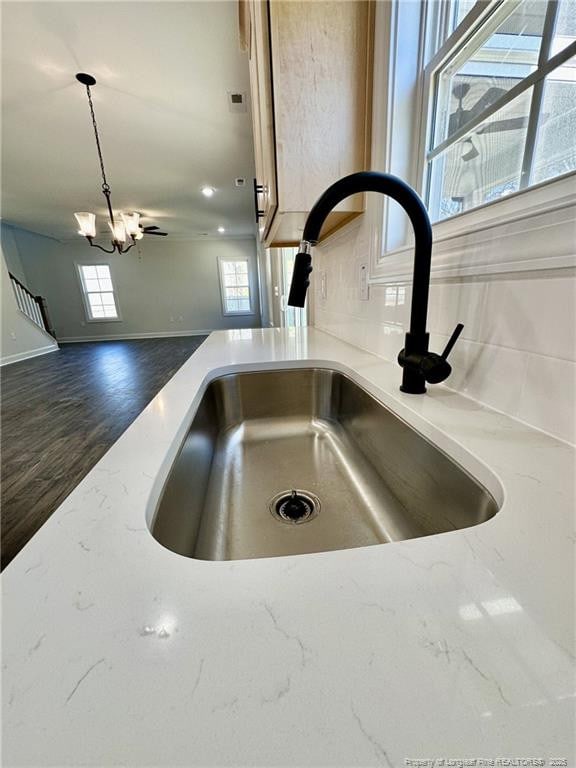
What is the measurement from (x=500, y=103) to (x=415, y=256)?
41 cm

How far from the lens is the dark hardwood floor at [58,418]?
1652 millimetres

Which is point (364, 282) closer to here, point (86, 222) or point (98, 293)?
point (86, 222)

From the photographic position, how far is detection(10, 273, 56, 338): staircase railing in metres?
5.47

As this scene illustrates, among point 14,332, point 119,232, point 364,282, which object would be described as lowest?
point 14,332

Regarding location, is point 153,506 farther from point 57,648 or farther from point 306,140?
point 306,140

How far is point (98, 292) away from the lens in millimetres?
7656

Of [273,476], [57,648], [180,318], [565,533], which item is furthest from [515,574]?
[180,318]

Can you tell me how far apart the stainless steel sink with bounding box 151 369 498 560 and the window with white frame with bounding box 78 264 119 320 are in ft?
27.1

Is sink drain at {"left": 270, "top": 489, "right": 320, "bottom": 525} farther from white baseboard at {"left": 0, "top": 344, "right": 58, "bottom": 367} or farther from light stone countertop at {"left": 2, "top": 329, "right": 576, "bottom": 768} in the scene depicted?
white baseboard at {"left": 0, "top": 344, "right": 58, "bottom": 367}

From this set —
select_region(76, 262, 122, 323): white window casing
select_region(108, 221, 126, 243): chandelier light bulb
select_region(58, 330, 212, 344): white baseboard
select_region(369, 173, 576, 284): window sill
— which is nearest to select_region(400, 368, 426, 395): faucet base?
select_region(369, 173, 576, 284): window sill

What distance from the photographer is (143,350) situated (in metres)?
6.20

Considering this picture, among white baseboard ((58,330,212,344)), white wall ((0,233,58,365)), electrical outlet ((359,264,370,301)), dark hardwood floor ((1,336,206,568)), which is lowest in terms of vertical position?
dark hardwood floor ((1,336,206,568))

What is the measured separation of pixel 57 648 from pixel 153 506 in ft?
0.55

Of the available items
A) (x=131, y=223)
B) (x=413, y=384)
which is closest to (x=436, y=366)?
(x=413, y=384)
